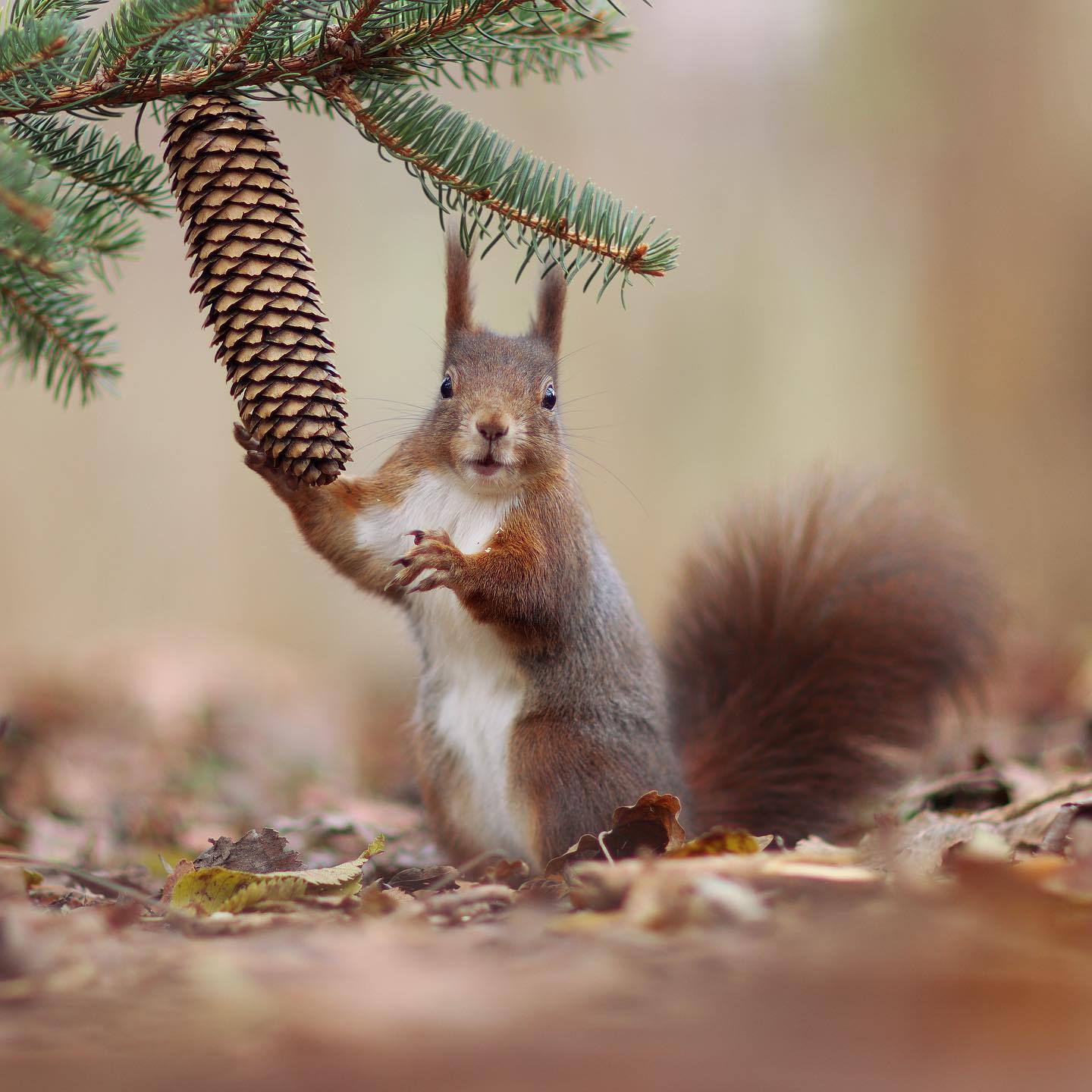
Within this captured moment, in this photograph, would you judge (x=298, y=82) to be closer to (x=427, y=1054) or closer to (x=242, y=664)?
(x=427, y=1054)

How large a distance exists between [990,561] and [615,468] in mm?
4601

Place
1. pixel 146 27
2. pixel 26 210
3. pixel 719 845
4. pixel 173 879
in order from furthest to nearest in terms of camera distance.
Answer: pixel 173 879 → pixel 719 845 → pixel 146 27 → pixel 26 210

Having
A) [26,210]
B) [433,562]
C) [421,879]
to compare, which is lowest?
[421,879]

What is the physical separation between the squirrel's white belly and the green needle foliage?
18.3 inches

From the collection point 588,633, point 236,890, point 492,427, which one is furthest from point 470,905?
point 492,427

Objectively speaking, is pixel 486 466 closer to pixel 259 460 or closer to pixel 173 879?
pixel 259 460

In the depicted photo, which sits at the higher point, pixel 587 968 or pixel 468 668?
pixel 468 668

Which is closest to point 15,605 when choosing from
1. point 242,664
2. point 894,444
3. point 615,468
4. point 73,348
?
point 242,664

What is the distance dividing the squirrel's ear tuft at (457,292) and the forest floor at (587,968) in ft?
3.22

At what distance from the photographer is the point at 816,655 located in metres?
2.40

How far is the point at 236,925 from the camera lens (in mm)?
1363

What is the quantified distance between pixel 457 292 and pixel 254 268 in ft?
1.86

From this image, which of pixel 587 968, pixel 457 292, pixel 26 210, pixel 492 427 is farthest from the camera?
pixel 457 292

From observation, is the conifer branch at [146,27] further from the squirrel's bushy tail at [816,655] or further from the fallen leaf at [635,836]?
the squirrel's bushy tail at [816,655]
